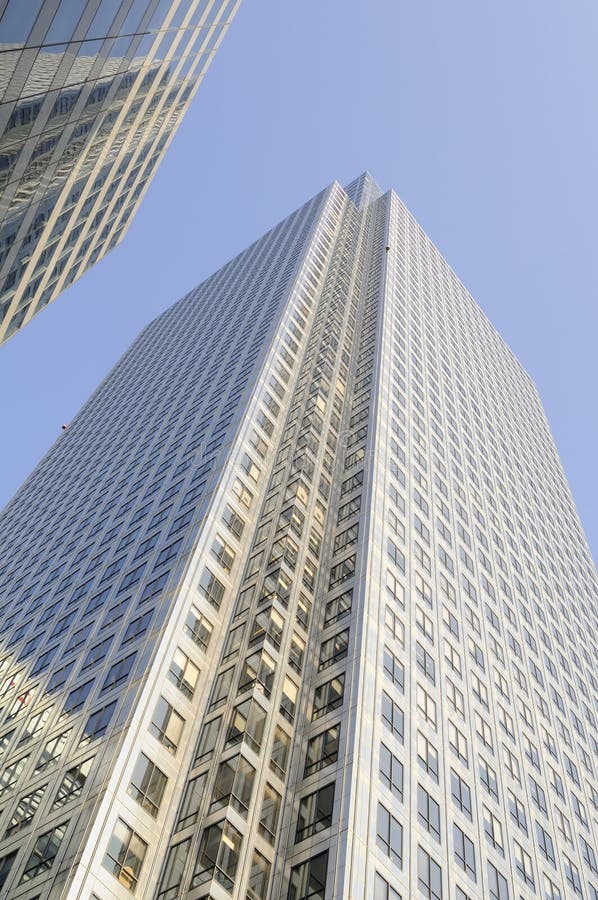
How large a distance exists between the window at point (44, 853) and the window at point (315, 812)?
12.1 meters

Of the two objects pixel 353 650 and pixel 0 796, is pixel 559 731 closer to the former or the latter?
pixel 353 650

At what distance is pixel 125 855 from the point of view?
40781mm

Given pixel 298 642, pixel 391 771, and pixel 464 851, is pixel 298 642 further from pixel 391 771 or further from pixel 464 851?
pixel 464 851

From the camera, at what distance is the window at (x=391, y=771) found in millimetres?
47938

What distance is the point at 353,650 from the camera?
54750mm

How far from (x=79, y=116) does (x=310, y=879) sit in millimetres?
36919


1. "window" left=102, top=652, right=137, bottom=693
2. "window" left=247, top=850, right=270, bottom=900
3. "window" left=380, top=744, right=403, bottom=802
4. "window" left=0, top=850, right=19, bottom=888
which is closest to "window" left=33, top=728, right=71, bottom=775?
"window" left=102, top=652, right=137, bottom=693

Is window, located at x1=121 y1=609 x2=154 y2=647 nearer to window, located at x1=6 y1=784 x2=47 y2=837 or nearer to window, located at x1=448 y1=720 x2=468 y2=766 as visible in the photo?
window, located at x1=6 y1=784 x2=47 y2=837

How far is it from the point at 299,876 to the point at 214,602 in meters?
18.9

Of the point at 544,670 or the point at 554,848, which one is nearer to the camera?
the point at 554,848

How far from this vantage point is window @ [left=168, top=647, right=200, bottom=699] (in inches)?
1986

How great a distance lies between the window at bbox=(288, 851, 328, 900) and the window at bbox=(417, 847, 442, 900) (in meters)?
6.10

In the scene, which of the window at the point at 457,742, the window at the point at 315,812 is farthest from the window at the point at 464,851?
the window at the point at 315,812

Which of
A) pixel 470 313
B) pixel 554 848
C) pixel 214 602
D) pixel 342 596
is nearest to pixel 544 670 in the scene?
pixel 554 848
